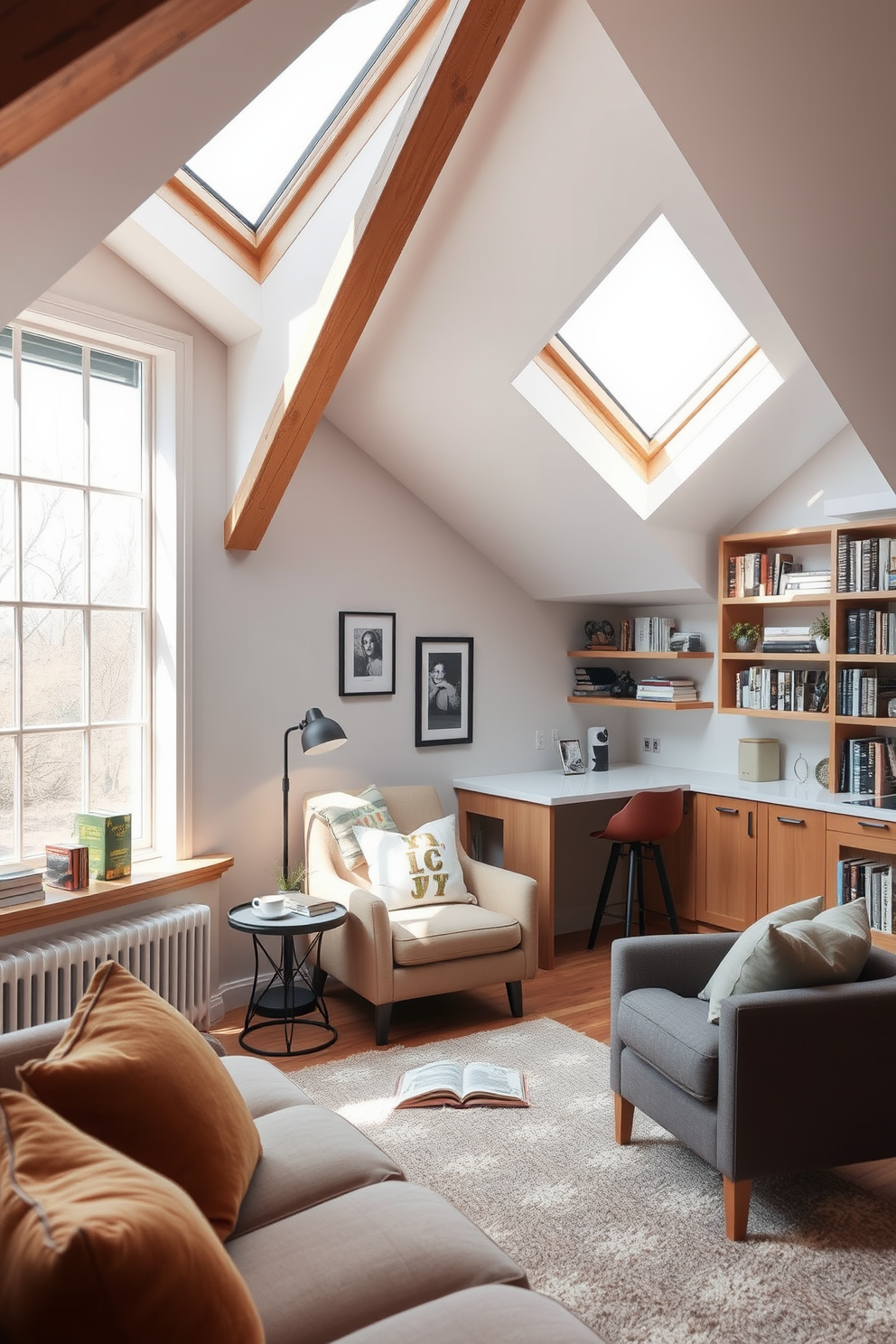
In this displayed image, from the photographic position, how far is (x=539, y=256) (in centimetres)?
325

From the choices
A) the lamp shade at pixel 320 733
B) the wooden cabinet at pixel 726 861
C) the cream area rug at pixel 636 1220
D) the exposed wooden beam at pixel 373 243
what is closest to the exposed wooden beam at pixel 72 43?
the exposed wooden beam at pixel 373 243

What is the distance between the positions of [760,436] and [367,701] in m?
2.09

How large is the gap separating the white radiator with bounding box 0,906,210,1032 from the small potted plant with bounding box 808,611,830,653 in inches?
112

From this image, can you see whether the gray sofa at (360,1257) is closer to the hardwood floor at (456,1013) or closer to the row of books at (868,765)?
the hardwood floor at (456,1013)

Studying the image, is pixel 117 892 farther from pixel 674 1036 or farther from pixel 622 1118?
pixel 674 1036

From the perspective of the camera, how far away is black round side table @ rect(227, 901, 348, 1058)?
347cm

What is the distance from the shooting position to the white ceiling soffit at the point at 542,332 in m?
2.83

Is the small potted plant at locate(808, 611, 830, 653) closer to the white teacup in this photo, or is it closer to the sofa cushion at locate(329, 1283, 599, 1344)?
the white teacup

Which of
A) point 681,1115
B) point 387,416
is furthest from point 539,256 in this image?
point 681,1115

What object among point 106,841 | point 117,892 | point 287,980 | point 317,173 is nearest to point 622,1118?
point 287,980

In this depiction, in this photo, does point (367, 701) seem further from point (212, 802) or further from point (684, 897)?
point (684, 897)

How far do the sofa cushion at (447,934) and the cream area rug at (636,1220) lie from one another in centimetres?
48

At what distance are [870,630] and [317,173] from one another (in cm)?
282

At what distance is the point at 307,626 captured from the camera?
14.2ft
